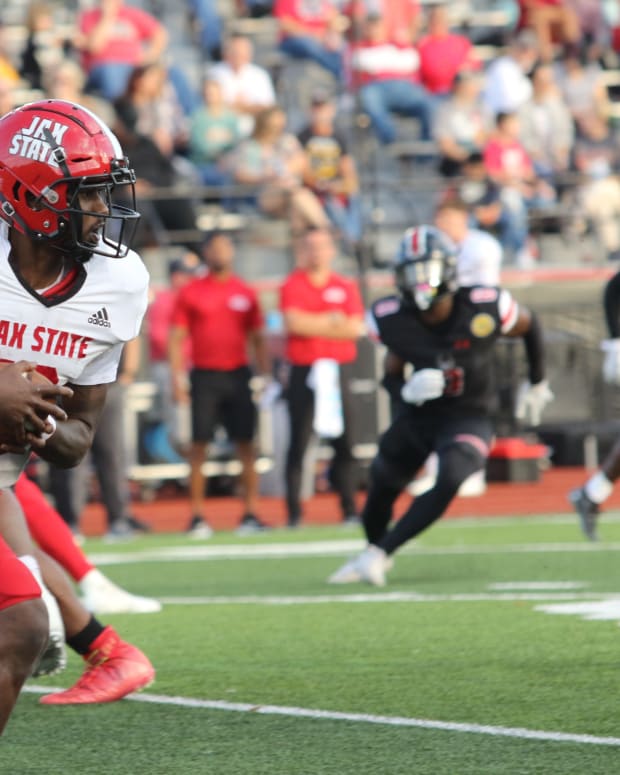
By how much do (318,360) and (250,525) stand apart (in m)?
1.21

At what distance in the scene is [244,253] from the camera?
15.7m

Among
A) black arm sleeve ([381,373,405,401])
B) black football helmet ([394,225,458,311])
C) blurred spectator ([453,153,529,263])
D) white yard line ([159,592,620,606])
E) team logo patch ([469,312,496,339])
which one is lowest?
white yard line ([159,592,620,606])

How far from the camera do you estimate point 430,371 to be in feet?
26.5

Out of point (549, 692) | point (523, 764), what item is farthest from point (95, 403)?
point (549, 692)

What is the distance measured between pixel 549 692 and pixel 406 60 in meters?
12.2

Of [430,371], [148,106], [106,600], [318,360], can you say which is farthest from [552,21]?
[106,600]

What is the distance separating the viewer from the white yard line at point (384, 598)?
24.0 ft

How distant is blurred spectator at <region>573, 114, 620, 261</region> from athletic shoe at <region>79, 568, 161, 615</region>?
987 cm

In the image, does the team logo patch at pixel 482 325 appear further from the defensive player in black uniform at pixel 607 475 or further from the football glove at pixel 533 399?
the defensive player in black uniform at pixel 607 475

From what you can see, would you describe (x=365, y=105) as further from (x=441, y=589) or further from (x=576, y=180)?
(x=441, y=589)

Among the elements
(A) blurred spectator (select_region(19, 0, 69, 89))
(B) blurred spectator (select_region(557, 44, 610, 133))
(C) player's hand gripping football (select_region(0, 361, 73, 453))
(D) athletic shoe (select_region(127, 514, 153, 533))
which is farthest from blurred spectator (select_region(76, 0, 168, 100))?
(C) player's hand gripping football (select_region(0, 361, 73, 453))

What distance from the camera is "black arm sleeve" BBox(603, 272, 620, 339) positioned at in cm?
898

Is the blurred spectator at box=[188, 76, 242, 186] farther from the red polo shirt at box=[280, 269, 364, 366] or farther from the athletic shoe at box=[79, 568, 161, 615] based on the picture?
the athletic shoe at box=[79, 568, 161, 615]

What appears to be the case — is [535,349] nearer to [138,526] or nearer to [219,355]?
[219,355]
